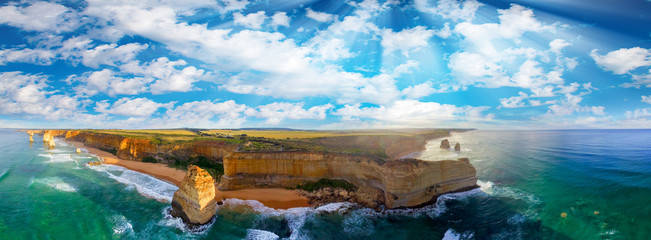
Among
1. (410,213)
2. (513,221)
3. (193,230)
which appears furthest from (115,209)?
(513,221)

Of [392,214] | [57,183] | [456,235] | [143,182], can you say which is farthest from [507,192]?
[57,183]

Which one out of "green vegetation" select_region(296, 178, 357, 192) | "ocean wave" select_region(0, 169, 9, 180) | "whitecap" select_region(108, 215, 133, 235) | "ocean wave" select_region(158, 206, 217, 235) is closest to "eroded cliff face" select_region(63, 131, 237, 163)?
"ocean wave" select_region(0, 169, 9, 180)

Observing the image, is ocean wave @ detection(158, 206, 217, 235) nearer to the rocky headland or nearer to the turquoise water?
the turquoise water

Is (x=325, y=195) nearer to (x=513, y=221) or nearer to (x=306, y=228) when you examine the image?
(x=306, y=228)

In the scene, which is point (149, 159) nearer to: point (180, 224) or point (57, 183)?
point (57, 183)

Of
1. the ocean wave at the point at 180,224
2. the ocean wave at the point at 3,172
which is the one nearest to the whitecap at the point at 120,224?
the ocean wave at the point at 180,224

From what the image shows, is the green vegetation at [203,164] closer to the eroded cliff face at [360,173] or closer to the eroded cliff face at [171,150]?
the eroded cliff face at [171,150]
